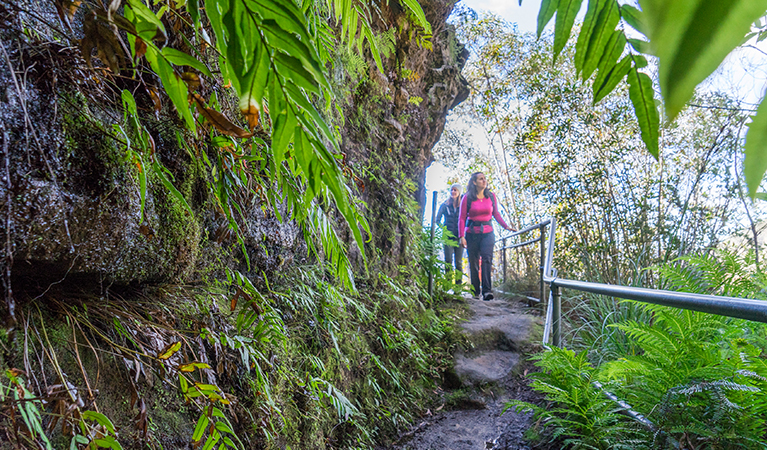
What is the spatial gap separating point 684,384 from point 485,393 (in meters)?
2.10

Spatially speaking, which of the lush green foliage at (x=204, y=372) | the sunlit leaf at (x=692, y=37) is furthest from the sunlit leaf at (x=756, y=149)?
the lush green foliage at (x=204, y=372)

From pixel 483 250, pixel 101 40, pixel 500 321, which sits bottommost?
pixel 500 321

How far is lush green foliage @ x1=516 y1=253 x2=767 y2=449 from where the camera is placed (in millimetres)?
1022

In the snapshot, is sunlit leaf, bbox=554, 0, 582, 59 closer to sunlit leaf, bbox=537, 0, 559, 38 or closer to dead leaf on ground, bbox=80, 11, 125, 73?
sunlit leaf, bbox=537, 0, 559, 38

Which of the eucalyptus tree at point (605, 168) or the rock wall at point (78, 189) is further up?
the eucalyptus tree at point (605, 168)

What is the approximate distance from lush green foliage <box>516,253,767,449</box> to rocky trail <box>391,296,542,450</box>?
622mm

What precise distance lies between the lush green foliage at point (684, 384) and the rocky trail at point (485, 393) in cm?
62

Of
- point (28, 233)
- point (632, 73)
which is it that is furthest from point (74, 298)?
point (632, 73)

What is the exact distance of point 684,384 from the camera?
1.12 meters

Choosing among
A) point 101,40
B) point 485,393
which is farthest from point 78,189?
point 485,393

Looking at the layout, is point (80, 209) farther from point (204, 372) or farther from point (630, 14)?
point (630, 14)

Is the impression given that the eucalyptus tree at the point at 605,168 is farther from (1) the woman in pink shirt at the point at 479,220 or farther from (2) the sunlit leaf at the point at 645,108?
(2) the sunlit leaf at the point at 645,108

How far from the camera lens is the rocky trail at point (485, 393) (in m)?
2.31

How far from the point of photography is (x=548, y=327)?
8.19ft
